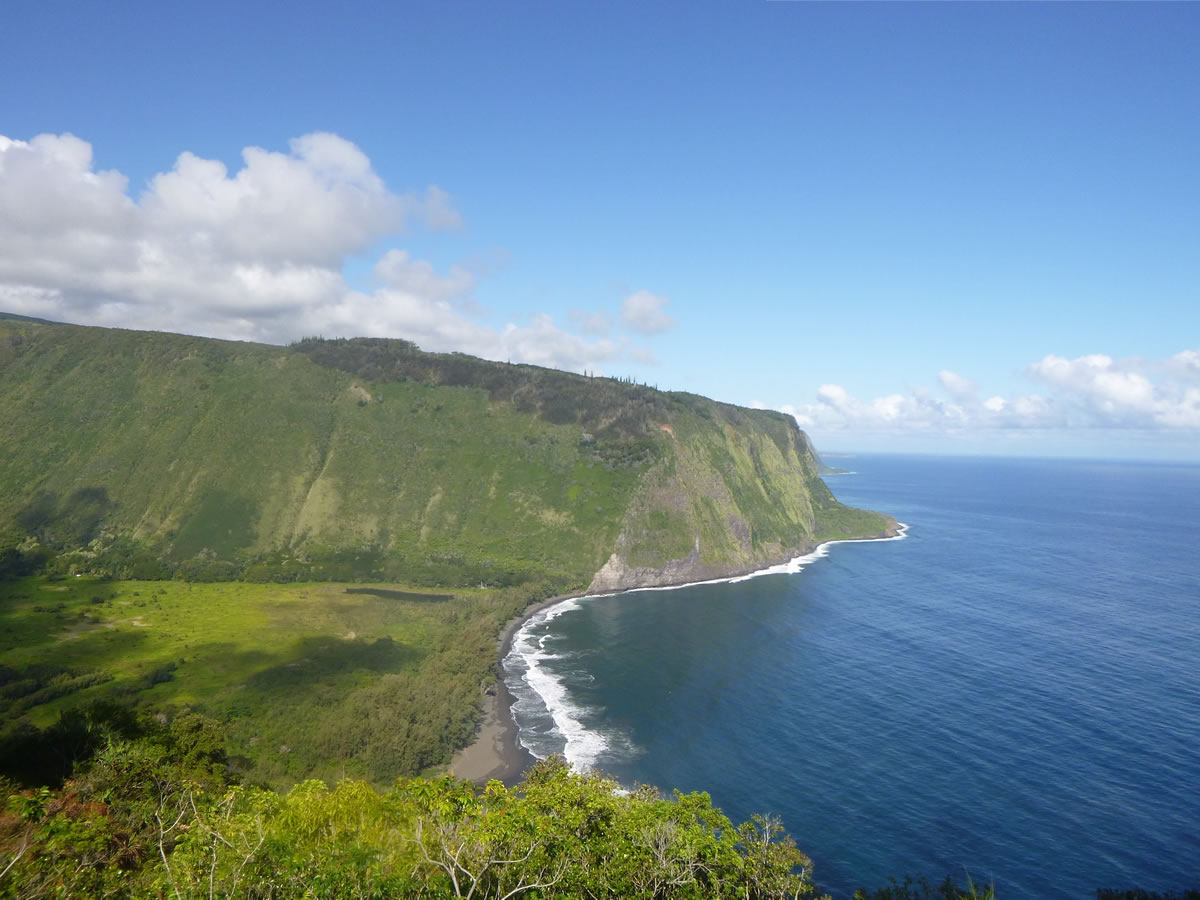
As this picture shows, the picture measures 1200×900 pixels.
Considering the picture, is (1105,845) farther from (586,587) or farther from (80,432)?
(80,432)

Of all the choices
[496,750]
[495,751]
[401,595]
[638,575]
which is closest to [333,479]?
[401,595]

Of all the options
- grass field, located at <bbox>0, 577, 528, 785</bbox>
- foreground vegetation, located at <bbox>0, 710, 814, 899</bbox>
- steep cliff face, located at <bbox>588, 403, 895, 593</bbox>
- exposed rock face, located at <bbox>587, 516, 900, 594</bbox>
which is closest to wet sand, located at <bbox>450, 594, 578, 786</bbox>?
grass field, located at <bbox>0, 577, 528, 785</bbox>

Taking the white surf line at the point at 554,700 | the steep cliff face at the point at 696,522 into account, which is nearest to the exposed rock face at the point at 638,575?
the steep cliff face at the point at 696,522

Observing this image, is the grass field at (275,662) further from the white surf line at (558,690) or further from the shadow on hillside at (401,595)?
the white surf line at (558,690)

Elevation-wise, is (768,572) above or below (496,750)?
above

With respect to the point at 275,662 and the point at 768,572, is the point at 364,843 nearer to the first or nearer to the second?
the point at 275,662
